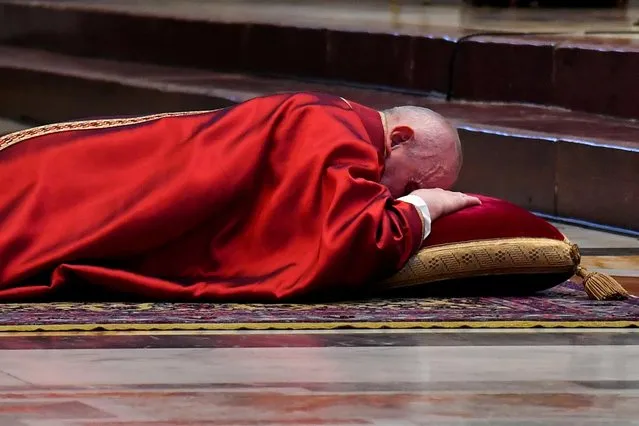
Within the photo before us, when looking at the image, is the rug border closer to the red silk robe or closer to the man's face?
the red silk robe

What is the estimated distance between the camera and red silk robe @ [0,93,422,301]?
3.32 m

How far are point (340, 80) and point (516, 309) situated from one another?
306 cm

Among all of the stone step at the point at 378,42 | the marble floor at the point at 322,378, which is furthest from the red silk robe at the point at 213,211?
the stone step at the point at 378,42

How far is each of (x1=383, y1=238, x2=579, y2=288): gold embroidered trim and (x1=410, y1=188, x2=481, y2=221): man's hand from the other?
0.07m

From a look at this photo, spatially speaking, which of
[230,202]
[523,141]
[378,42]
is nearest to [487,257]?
[230,202]

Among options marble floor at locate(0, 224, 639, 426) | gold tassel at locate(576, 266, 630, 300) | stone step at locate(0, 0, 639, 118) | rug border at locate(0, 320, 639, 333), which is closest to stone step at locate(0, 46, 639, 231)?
stone step at locate(0, 0, 639, 118)

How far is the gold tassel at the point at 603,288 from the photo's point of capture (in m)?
3.45

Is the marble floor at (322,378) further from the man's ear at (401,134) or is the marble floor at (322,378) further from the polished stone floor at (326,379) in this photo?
the man's ear at (401,134)

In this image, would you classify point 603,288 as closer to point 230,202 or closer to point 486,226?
point 486,226

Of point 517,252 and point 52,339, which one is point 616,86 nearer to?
point 517,252

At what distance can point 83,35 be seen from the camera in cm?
798

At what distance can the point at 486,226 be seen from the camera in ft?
11.3

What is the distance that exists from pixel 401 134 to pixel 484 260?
31 centimetres

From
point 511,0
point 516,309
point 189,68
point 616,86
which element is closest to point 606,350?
point 516,309
